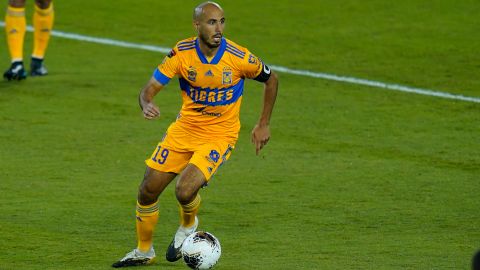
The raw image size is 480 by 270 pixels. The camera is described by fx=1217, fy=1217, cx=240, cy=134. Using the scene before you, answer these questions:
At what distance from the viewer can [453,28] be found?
1825 centimetres

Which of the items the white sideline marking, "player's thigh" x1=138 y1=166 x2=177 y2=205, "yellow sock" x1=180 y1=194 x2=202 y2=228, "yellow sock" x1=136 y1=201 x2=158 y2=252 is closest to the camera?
"player's thigh" x1=138 y1=166 x2=177 y2=205

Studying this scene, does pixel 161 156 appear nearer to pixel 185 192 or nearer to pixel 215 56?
pixel 185 192

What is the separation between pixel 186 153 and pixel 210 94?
0.48 metres

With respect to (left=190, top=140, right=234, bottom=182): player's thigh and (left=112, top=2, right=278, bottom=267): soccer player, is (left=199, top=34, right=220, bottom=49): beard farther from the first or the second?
(left=190, top=140, right=234, bottom=182): player's thigh

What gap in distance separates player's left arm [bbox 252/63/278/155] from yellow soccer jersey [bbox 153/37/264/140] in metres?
0.08

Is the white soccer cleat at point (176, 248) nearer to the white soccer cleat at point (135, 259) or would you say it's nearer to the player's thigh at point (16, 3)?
the white soccer cleat at point (135, 259)

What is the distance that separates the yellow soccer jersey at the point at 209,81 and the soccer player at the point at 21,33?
6.71 meters

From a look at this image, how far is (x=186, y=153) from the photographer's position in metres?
9.22

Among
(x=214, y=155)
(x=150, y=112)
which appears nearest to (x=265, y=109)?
(x=214, y=155)

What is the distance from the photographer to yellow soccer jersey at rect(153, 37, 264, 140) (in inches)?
359

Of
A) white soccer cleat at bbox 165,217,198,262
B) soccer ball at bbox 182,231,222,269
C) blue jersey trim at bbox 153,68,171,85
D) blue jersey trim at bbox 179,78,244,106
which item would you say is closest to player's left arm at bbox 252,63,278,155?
blue jersey trim at bbox 179,78,244,106

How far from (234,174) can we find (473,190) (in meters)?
2.36

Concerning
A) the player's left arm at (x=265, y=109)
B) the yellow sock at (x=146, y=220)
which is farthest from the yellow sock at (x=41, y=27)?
the yellow sock at (x=146, y=220)

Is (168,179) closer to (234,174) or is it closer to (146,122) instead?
(234,174)
